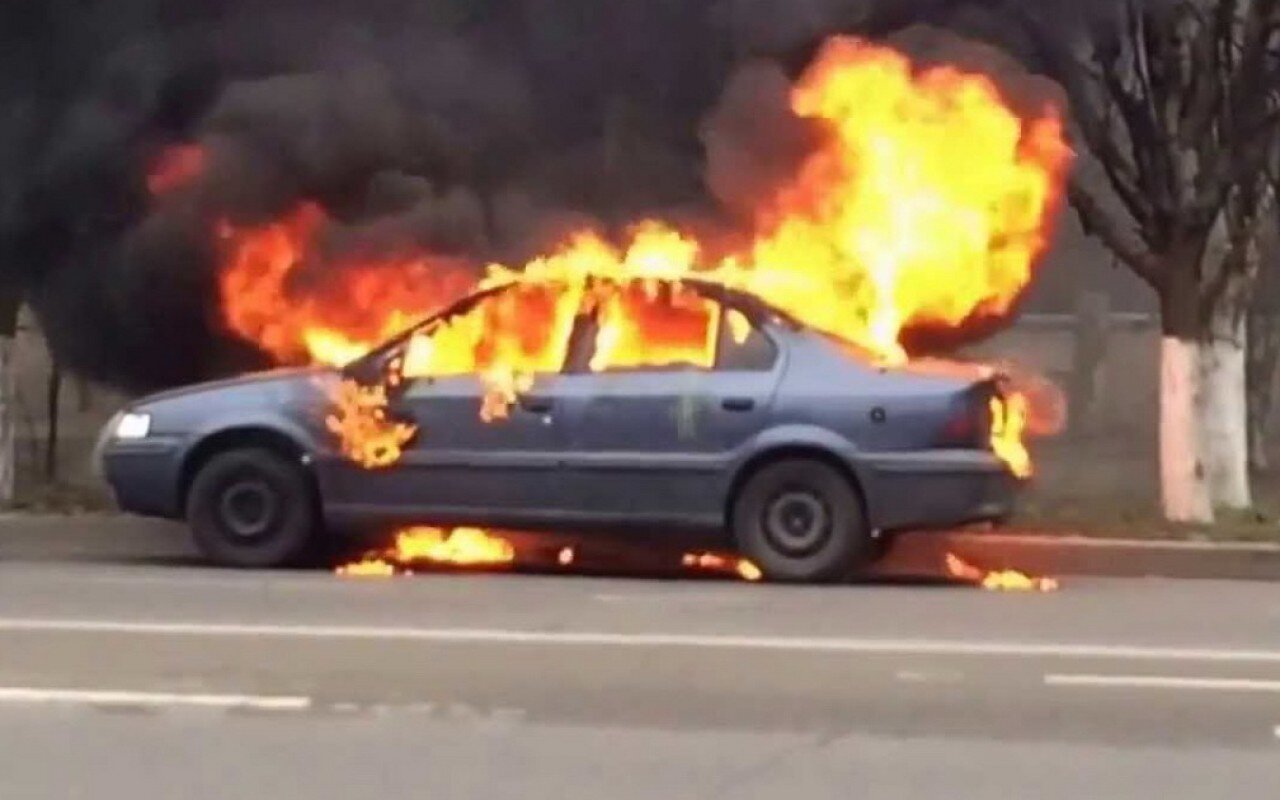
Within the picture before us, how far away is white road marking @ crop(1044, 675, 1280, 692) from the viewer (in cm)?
948

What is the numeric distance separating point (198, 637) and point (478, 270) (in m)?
5.34

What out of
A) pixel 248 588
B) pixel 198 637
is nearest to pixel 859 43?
pixel 248 588

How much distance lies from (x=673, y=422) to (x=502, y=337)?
1007 mm

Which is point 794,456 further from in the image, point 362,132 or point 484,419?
point 362,132

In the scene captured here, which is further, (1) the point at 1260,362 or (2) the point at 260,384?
(1) the point at 1260,362

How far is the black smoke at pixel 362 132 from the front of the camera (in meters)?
15.8

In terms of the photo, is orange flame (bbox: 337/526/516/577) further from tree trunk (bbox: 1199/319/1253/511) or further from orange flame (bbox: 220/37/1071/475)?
tree trunk (bbox: 1199/319/1253/511)

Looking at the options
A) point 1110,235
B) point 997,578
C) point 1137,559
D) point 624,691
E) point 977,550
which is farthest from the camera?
point 1110,235

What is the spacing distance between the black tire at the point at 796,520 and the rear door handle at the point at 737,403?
1.05ft

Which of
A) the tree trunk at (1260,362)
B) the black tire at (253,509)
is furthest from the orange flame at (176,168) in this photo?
the tree trunk at (1260,362)

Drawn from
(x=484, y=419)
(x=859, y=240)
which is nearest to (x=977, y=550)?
(x=859, y=240)

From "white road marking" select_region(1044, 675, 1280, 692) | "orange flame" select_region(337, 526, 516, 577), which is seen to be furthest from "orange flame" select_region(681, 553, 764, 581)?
"white road marking" select_region(1044, 675, 1280, 692)

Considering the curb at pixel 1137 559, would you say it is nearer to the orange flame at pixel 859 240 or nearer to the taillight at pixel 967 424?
the taillight at pixel 967 424

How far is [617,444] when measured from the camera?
13.3 meters
